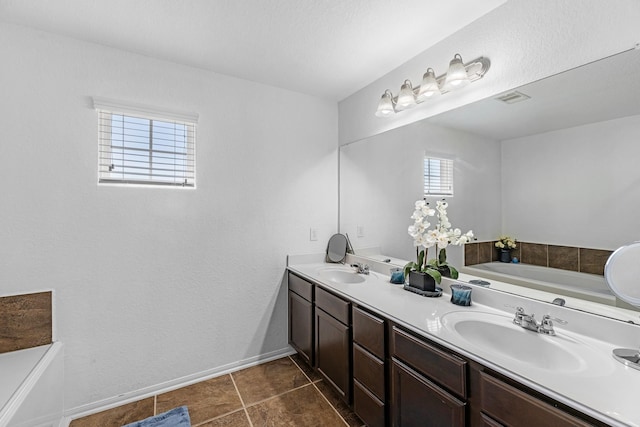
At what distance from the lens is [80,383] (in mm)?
1879

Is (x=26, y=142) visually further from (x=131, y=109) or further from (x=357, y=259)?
(x=357, y=259)

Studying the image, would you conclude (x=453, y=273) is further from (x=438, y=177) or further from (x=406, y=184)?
(x=406, y=184)

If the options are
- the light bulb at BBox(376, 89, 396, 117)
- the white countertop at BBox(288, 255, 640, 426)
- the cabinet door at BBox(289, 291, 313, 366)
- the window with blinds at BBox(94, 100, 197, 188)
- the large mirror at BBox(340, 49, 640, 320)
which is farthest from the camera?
the cabinet door at BBox(289, 291, 313, 366)

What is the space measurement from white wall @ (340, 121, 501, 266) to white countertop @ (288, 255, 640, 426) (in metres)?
0.38

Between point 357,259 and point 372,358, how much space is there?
1.14 m

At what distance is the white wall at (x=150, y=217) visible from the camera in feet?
5.73

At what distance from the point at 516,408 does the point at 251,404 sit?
1.69m

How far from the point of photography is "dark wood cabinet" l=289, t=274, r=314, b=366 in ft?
7.35

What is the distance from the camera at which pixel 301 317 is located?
2.38 metres

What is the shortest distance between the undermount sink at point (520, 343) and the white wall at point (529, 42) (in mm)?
1198

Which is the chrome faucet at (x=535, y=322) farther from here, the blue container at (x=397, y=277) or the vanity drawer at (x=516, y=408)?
the blue container at (x=397, y=277)

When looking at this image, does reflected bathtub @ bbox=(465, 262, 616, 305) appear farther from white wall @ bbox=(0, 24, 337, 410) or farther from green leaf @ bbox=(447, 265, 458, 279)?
white wall @ bbox=(0, 24, 337, 410)

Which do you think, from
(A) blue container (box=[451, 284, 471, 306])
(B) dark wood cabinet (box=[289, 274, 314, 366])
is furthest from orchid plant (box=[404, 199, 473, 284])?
(B) dark wood cabinet (box=[289, 274, 314, 366])

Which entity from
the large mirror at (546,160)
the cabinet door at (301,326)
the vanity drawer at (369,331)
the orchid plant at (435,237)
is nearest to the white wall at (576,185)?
the large mirror at (546,160)
